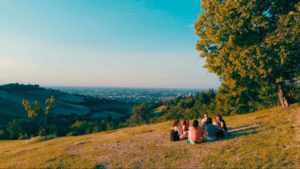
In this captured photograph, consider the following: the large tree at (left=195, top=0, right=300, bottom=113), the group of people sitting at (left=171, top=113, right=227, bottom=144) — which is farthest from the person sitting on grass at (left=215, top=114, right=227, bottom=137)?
the large tree at (left=195, top=0, right=300, bottom=113)

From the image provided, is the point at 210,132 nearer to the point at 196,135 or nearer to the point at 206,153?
the point at 196,135

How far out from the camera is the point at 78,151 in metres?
22.6

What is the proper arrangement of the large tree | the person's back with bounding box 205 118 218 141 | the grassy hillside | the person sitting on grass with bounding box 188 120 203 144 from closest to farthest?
the grassy hillside, the person sitting on grass with bounding box 188 120 203 144, the person's back with bounding box 205 118 218 141, the large tree

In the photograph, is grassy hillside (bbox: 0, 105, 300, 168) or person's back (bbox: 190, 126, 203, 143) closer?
A: grassy hillside (bbox: 0, 105, 300, 168)

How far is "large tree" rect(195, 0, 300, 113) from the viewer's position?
24250 millimetres

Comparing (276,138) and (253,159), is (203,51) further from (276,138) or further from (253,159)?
(253,159)

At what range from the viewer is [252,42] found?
26.7m

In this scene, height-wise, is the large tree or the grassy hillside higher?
the large tree

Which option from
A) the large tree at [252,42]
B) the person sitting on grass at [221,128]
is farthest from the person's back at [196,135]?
the large tree at [252,42]

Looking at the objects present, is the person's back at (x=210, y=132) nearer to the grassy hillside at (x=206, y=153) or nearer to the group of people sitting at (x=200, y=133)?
the group of people sitting at (x=200, y=133)

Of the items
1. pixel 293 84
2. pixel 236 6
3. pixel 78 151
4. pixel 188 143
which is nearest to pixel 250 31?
pixel 236 6

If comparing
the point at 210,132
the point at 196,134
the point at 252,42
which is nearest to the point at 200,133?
the point at 196,134

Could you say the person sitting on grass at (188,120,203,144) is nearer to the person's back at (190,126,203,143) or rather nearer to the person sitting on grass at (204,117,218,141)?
the person's back at (190,126,203,143)

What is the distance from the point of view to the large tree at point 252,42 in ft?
79.6
